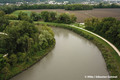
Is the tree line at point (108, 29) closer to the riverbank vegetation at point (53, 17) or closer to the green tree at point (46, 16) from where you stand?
the riverbank vegetation at point (53, 17)

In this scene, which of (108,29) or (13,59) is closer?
(13,59)

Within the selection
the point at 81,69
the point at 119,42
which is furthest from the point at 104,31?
the point at 81,69

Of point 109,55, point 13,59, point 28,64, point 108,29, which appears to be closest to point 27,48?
point 28,64

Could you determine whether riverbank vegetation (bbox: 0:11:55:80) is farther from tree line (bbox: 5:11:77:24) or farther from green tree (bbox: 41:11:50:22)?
green tree (bbox: 41:11:50:22)

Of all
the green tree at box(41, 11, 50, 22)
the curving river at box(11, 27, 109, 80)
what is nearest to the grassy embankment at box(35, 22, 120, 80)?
the curving river at box(11, 27, 109, 80)

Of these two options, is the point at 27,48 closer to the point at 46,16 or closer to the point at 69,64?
the point at 69,64
